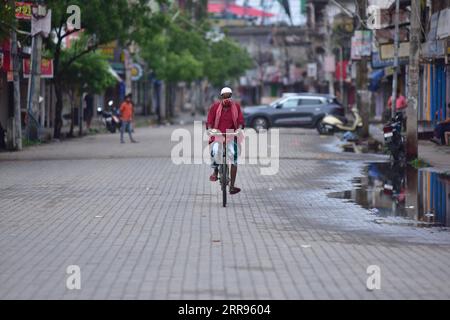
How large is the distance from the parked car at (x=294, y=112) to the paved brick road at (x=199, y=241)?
1120 inches

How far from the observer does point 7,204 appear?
1755 centimetres

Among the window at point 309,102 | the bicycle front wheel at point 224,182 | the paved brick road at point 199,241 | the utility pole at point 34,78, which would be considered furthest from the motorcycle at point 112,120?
the bicycle front wheel at point 224,182

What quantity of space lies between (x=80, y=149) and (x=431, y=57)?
13.2 m

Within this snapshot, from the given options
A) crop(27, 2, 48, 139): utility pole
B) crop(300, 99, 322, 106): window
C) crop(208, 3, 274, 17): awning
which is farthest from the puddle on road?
crop(208, 3, 274, 17): awning

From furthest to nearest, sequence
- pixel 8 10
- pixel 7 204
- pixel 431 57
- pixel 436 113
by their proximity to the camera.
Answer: pixel 436 113 < pixel 431 57 < pixel 8 10 < pixel 7 204

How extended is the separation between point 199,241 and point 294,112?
39.7 meters

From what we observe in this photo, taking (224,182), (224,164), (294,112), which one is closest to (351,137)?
(294,112)

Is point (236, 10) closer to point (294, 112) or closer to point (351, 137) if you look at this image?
point (294, 112)

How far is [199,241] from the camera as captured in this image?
1302 cm

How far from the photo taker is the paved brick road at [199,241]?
32.5 feet

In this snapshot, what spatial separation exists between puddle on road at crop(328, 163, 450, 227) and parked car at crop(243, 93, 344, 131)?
25.6 metres

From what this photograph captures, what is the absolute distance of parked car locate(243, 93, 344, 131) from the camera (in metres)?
52.1
